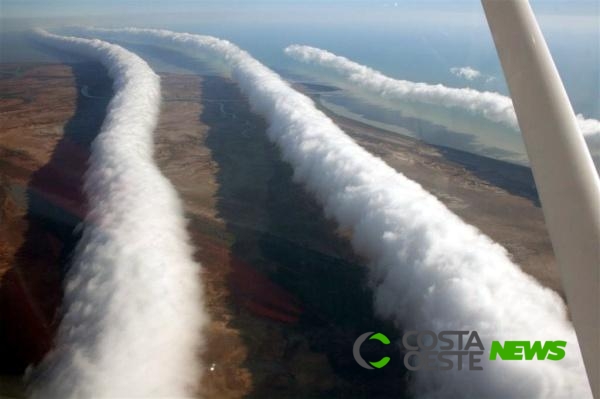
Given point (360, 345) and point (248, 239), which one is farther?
point (248, 239)

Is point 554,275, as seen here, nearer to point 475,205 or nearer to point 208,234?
point 475,205

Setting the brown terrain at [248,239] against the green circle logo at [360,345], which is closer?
the green circle logo at [360,345]

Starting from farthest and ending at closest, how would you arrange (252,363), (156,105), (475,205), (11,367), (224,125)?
(156,105) < (224,125) < (475,205) < (252,363) < (11,367)

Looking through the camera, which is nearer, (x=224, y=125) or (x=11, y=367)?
(x=11, y=367)

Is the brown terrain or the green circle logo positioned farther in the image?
the brown terrain

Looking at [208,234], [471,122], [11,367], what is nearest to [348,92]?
[471,122]


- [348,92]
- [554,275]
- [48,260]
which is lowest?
[48,260]

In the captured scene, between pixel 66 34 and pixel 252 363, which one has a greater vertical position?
pixel 66 34

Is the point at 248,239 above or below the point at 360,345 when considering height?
below
